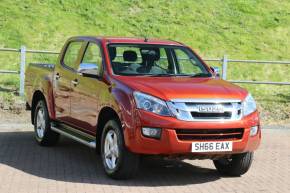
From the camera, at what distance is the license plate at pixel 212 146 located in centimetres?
711

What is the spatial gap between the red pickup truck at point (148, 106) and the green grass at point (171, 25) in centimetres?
1254

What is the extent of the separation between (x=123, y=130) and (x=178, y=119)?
27.0 inches

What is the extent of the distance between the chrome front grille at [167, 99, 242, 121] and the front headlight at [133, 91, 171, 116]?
73 mm

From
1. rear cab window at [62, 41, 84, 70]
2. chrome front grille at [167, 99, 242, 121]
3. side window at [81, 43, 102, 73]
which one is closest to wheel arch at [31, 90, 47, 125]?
rear cab window at [62, 41, 84, 70]

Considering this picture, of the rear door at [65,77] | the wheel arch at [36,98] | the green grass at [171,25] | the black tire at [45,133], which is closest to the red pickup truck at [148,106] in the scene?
the rear door at [65,77]

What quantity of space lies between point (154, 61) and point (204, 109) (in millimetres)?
1657

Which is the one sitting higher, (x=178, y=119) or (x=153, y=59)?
(x=153, y=59)

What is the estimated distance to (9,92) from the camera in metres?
15.7

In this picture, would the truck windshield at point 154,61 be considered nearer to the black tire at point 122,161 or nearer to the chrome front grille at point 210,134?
the black tire at point 122,161

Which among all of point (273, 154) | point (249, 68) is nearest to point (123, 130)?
point (273, 154)

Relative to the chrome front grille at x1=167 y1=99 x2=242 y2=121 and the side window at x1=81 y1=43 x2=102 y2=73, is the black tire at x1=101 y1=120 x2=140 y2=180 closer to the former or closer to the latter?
the chrome front grille at x1=167 y1=99 x2=242 y2=121

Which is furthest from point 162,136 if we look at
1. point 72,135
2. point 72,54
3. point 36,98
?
point 36,98

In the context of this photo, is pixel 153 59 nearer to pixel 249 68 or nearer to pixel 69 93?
pixel 69 93

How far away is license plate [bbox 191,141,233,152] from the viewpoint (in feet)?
23.3
